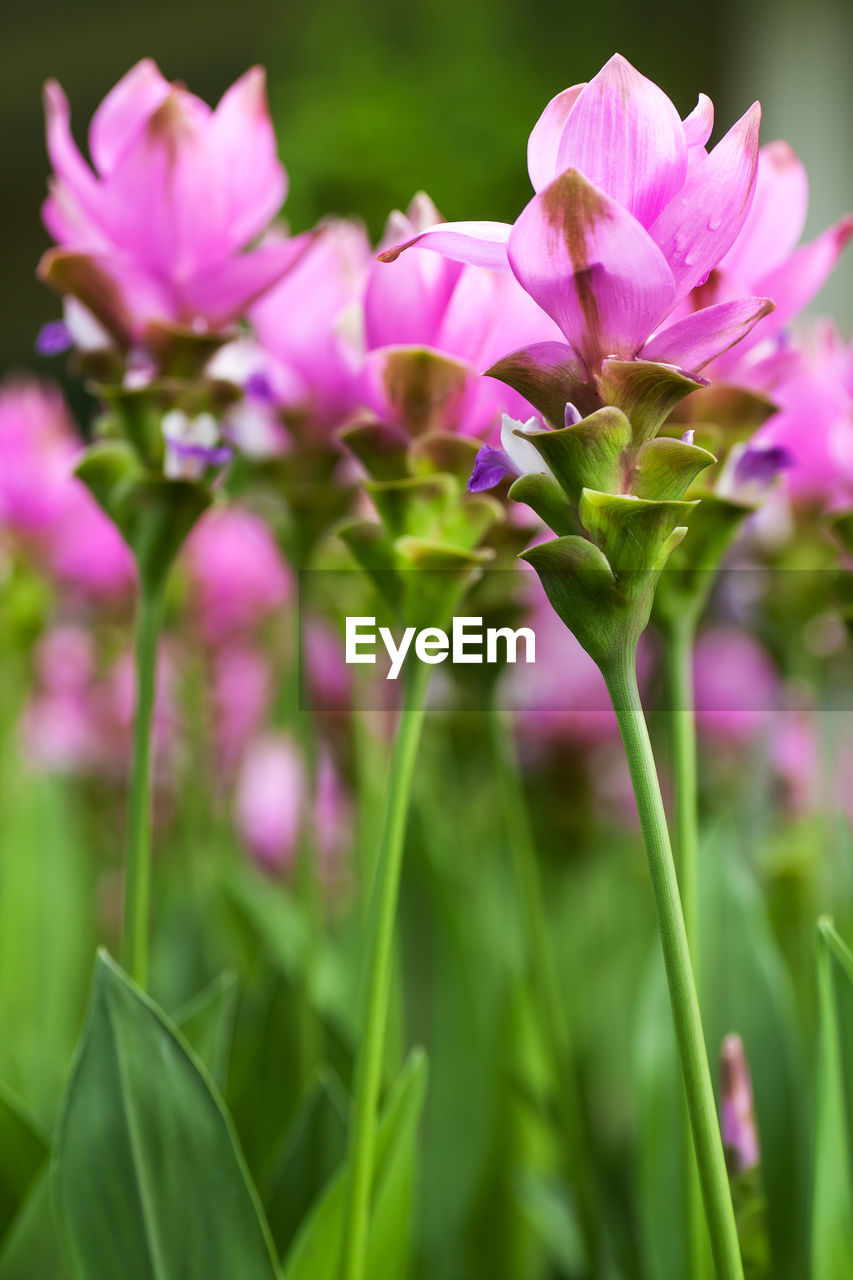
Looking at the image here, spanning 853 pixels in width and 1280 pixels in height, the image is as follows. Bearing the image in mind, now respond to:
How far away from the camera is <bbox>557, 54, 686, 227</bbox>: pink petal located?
0.22 meters

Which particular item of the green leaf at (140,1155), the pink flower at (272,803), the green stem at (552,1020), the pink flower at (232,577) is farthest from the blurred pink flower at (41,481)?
the green leaf at (140,1155)

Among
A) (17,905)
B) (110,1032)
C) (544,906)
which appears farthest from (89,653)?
(110,1032)

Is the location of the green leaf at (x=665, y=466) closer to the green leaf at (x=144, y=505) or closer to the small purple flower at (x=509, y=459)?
the small purple flower at (x=509, y=459)

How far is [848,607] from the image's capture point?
14.4 inches

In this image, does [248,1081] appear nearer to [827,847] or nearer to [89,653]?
[827,847]

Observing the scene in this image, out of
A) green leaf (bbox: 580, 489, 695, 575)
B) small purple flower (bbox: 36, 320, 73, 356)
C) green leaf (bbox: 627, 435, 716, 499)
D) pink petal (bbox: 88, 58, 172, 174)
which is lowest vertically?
green leaf (bbox: 580, 489, 695, 575)

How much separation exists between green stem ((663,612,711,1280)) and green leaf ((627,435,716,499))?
0.13 m

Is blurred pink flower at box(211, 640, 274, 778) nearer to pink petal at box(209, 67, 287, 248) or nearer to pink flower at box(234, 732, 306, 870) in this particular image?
pink flower at box(234, 732, 306, 870)

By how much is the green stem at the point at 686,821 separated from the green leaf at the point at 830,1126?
0.11 ft

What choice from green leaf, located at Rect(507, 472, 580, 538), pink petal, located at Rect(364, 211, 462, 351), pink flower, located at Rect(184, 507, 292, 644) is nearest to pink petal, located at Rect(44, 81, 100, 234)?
pink petal, located at Rect(364, 211, 462, 351)

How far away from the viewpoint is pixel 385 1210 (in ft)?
1.15

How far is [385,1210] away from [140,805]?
15 cm

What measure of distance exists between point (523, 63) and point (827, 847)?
2.12 meters

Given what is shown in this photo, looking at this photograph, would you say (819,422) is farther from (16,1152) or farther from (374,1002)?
(16,1152)
